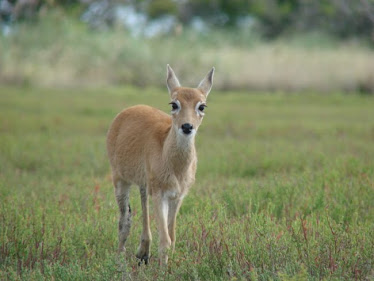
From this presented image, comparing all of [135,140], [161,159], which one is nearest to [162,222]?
[161,159]

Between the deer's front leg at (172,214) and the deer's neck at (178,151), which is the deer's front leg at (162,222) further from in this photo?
the deer's neck at (178,151)

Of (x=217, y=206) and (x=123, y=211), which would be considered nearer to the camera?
(x=123, y=211)

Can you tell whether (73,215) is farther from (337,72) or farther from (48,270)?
(337,72)

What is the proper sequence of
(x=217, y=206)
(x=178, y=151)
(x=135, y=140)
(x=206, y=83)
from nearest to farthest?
1. (x=178, y=151)
2. (x=206, y=83)
3. (x=135, y=140)
4. (x=217, y=206)

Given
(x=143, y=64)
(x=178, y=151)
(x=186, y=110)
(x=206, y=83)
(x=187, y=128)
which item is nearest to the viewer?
(x=187, y=128)

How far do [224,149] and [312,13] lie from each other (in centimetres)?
3703

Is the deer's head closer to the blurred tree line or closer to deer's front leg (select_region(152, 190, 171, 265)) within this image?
deer's front leg (select_region(152, 190, 171, 265))

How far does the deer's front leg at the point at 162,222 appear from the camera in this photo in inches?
268

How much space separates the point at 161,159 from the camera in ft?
24.0

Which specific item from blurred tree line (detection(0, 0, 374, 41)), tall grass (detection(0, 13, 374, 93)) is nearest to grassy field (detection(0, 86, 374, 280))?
tall grass (detection(0, 13, 374, 93))

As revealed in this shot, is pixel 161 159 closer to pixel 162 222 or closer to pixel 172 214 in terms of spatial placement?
pixel 172 214

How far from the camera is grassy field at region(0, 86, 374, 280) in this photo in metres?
6.46

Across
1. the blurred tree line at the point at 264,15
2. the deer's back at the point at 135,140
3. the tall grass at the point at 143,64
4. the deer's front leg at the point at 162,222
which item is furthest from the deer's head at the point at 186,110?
the blurred tree line at the point at 264,15

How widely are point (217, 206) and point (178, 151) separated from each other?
1449mm
